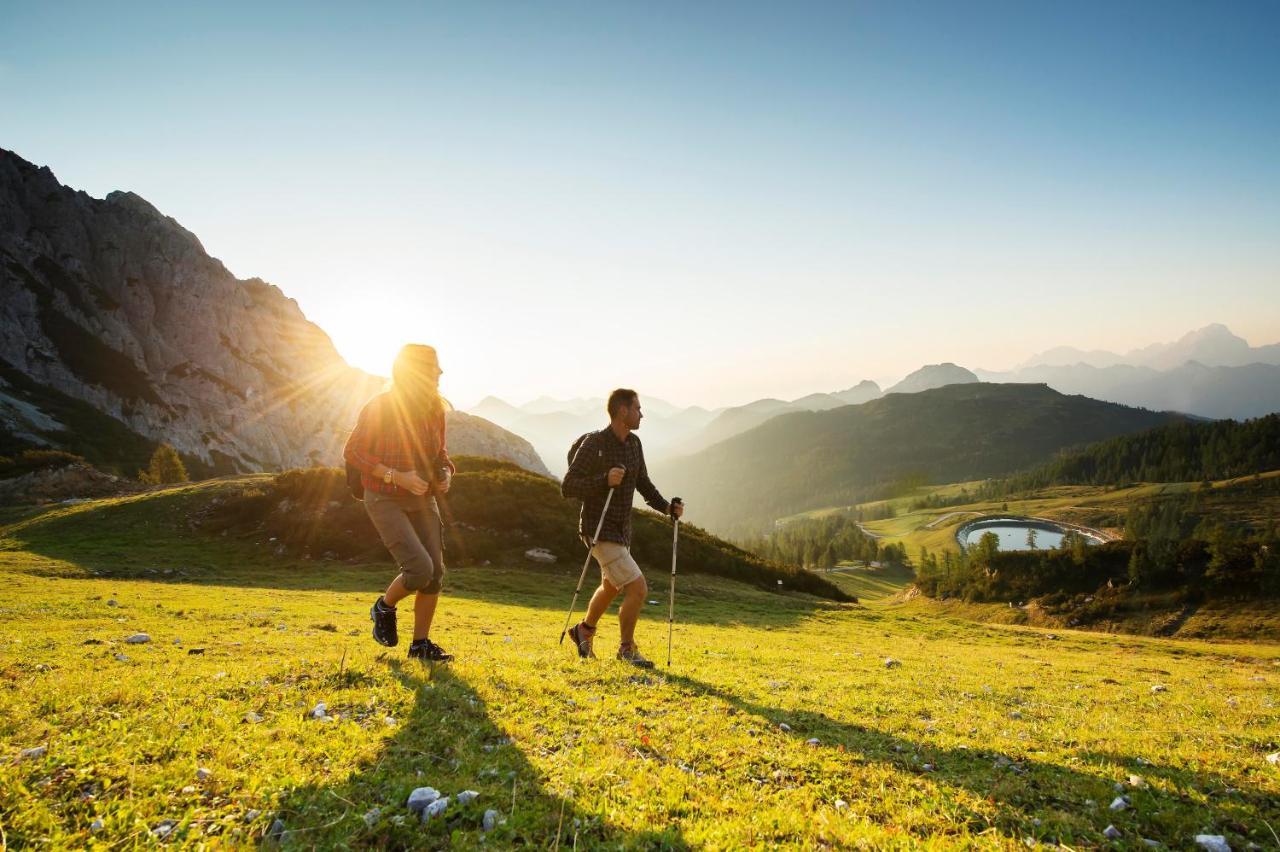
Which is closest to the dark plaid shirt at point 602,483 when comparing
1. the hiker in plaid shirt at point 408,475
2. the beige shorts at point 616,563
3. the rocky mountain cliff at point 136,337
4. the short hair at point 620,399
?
the beige shorts at point 616,563

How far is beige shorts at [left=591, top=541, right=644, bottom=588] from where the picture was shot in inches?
433

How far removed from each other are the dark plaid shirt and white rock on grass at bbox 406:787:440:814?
6.34 meters

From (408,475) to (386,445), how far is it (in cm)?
74

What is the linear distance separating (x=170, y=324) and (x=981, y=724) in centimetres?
21640

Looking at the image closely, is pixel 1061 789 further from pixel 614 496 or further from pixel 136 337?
pixel 136 337

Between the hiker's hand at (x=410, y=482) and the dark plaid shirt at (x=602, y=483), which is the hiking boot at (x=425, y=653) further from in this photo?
the dark plaid shirt at (x=602, y=483)

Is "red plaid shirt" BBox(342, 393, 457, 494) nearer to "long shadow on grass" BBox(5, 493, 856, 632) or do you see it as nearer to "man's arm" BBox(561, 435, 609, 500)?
"man's arm" BBox(561, 435, 609, 500)

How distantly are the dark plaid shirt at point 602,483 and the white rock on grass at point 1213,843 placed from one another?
7.95m

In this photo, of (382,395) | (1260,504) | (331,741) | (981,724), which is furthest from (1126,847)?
(1260,504)

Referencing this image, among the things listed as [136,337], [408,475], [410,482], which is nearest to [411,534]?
[410,482]

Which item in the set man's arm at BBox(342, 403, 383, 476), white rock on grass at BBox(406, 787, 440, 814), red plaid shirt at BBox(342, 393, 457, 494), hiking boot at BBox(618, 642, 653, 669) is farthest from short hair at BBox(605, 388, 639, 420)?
white rock on grass at BBox(406, 787, 440, 814)

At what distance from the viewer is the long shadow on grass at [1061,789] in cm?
541

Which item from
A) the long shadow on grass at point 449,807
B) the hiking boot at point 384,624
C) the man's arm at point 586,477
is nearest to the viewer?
the long shadow on grass at point 449,807

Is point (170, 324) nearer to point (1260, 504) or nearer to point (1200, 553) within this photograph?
point (1200, 553)
